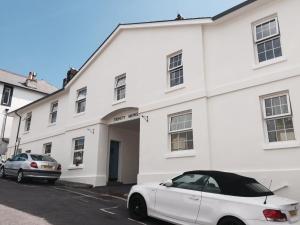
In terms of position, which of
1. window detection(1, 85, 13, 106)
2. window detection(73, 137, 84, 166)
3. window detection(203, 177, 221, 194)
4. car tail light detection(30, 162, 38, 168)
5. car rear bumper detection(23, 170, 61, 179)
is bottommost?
window detection(203, 177, 221, 194)

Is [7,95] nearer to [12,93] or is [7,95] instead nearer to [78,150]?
[12,93]

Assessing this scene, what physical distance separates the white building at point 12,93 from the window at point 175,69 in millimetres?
20392

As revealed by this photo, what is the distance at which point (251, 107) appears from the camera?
10.4 m

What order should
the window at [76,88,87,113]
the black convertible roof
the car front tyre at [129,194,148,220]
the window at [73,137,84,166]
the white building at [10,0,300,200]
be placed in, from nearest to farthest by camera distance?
the black convertible roof < the car front tyre at [129,194,148,220] < the white building at [10,0,300,200] < the window at [73,137,84,166] < the window at [76,88,87,113]

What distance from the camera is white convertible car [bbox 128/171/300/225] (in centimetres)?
579

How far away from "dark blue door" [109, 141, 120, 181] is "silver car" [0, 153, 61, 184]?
9.72 feet

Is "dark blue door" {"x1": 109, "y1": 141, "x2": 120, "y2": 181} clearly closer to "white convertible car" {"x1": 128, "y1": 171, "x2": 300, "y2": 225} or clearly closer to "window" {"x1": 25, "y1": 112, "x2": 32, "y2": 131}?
"white convertible car" {"x1": 128, "y1": 171, "x2": 300, "y2": 225}

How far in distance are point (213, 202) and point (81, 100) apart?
541 inches

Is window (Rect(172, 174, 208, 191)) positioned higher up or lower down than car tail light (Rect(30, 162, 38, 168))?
lower down

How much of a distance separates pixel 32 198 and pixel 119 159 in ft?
24.6

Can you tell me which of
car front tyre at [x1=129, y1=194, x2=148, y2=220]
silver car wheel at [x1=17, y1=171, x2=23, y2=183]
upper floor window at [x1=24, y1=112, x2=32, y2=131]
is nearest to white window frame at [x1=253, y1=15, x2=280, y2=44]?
car front tyre at [x1=129, y1=194, x2=148, y2=220]

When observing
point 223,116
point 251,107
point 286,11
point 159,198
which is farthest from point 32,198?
point 286,11

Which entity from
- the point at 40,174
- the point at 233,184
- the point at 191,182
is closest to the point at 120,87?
the point at 40,174

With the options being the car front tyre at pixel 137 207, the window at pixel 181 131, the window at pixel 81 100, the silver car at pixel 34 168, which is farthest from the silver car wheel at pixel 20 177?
the car front tyre at pixel 137 207
